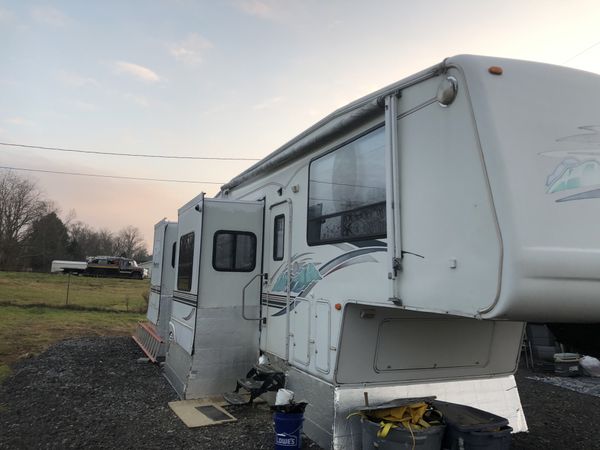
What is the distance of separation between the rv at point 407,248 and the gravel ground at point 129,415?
1.81 ft

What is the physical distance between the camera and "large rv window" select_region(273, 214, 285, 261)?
217 inches

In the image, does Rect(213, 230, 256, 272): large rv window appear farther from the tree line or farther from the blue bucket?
the tree line

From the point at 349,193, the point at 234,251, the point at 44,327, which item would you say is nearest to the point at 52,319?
the point at 44,327

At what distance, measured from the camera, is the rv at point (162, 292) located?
28.7ft

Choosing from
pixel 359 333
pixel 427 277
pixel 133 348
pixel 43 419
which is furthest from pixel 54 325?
pixel 427 277

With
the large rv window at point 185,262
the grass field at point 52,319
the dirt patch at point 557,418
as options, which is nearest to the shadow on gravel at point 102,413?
the grass field at point 52,319

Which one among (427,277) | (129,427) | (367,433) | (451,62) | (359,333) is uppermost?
(451,62)

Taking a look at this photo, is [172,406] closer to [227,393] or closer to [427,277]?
[227,393]

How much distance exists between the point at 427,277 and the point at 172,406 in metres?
3.82

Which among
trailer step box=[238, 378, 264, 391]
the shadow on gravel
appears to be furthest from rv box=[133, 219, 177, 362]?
trailer step box=[238, 378, 264, 391]

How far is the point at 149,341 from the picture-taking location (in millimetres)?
8875

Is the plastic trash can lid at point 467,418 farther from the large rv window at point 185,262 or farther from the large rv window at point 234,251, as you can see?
the large rv window at point 185,262

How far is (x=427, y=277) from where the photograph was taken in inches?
115

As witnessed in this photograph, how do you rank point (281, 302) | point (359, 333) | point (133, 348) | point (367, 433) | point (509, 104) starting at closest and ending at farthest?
point (509, 104), point (367, 433), point (359, 333), point (281, 302), point (133, 348)
